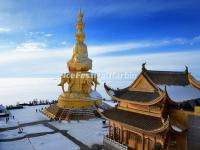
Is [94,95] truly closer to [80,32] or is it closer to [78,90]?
[78,90]

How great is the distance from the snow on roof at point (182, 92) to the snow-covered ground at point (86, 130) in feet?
33.9

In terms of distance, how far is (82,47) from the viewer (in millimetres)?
44438

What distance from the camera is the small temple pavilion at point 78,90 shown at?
39.8m

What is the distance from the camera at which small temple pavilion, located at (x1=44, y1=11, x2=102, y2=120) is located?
39844mm

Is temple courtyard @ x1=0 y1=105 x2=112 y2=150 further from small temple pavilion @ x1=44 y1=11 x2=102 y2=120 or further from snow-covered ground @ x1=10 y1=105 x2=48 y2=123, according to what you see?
small temple pavilion @ x1=44 y1=11 x2=102 y2=120

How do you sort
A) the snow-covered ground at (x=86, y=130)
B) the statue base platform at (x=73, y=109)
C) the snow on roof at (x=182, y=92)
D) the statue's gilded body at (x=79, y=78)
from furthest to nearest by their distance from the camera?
the statue's gilded body at (x=79, y=78) → the statue base platform at (x=73, y=109) → the snow-covered ground at (x=86, y=130) → the snow on roof at (x=182, y=92)

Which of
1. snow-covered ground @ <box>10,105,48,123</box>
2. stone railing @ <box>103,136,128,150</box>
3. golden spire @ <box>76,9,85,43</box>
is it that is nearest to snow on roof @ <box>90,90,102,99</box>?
snow-covered ground @ <box>10,105,48,123</box>

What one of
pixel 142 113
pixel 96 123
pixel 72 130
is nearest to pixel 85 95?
pixel 96 123

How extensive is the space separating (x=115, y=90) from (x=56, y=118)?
15.6m

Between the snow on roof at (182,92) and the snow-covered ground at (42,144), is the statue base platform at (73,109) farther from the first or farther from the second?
the snow on roof at (182,92)

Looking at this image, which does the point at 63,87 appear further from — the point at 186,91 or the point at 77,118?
the point at 186,91

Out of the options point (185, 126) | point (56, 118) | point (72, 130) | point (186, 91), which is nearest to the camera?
point (185, 126)

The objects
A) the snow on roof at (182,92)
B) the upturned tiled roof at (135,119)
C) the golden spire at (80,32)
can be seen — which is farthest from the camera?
the golden spire at (80,32)

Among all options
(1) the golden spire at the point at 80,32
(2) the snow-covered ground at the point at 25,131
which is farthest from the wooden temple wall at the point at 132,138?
(1) the golden spire at the point at 80,32
